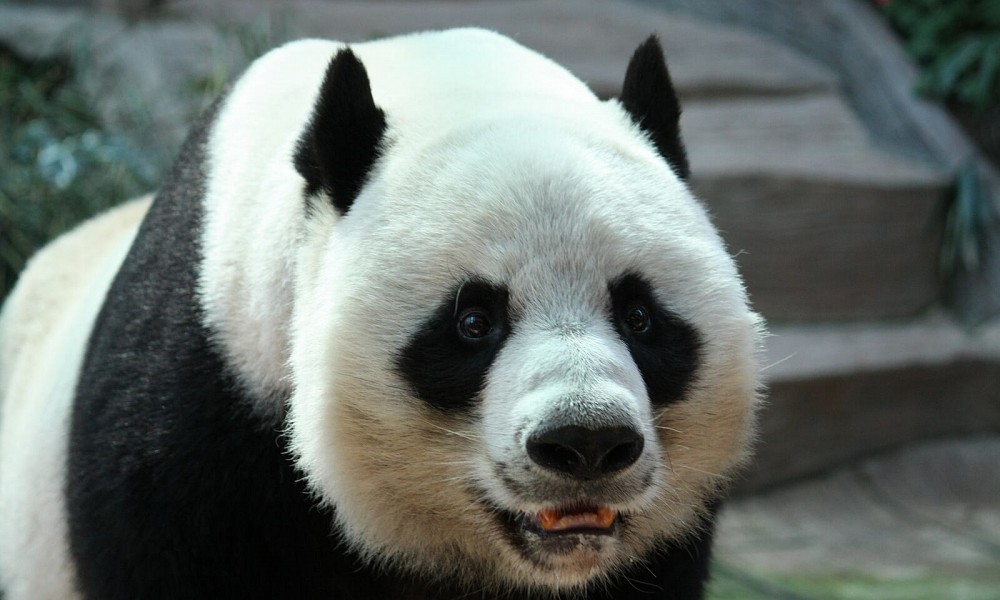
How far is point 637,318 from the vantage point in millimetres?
2205

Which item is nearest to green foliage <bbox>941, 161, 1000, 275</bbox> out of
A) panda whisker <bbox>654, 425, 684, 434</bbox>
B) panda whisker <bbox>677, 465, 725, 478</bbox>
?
panda whisker <bbox>677, 465, 725, 478</bbox>

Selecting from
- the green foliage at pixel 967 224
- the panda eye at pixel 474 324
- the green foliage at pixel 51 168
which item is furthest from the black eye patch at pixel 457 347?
the green foliage at pixel 967 224

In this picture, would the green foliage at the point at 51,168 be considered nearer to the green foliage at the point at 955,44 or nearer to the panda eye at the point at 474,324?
the panda eye at the point at 474,324

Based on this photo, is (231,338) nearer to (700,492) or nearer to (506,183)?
(506,183)

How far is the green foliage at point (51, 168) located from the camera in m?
5.07

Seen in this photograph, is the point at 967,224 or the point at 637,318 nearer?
the point at 637,318

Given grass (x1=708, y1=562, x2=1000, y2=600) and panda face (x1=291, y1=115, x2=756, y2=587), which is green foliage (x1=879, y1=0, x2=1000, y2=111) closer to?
grass (x1=708, y1=562, x2=1000, y2=600)

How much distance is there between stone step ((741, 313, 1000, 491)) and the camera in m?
5.55

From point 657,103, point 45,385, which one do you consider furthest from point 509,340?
point 45,385

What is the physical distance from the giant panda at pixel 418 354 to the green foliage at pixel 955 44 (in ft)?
14.8

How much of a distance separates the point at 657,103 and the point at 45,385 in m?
1.60

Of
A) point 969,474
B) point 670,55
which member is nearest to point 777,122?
point 670,55

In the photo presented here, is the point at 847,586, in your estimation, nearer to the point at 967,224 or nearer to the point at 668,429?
the point at 967,224

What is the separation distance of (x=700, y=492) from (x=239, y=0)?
541 cm
